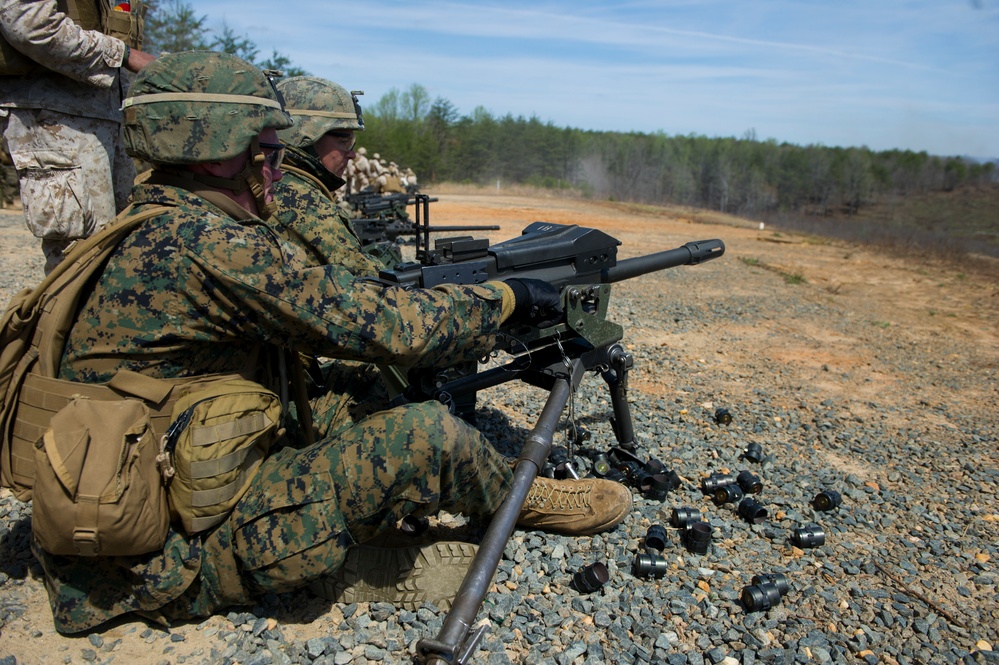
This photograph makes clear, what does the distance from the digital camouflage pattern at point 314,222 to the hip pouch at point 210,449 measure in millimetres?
1660

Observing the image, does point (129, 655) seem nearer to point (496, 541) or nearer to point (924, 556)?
point (496, 541)

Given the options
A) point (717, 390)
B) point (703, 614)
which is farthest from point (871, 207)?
point (703, 614)

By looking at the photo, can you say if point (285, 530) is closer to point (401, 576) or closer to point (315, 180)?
point (401, 576)

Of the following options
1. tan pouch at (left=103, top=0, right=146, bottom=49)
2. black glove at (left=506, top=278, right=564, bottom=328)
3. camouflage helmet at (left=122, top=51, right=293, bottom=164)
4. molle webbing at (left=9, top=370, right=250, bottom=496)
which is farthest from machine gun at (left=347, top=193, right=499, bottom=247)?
molle webbing at (left=9, top=370, right=250, bottom=496)

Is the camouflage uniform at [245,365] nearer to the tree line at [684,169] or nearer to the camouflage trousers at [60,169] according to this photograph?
the camouflage trousers at [60,169]

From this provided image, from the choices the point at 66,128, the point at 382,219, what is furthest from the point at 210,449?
the point at 382,219

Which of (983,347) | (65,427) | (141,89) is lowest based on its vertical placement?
(983,347)

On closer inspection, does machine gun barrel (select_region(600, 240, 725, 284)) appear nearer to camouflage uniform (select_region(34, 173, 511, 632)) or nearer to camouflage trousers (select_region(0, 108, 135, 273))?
camouflage uniform (select_region(34, 173, 511, 632))

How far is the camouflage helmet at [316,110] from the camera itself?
4465 millimetres

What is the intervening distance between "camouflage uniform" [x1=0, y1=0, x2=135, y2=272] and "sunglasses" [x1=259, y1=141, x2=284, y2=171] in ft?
6.41

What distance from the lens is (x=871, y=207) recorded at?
182 feet

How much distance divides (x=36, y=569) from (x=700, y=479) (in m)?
3.62

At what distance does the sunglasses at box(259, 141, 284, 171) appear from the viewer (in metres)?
3.01

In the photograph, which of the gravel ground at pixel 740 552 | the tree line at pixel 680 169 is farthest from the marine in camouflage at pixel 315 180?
the tree line at pixel 680 169
